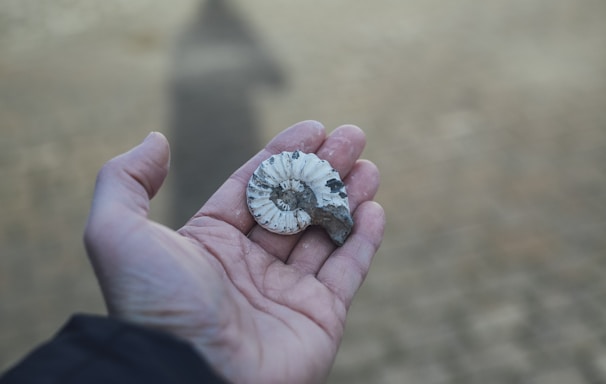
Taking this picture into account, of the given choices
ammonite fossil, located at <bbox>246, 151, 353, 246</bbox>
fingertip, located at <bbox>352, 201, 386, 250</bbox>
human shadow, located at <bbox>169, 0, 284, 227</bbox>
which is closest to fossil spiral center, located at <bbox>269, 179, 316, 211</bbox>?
ammonite fossil, located at <bbox>246, 151, 353, 246</bbox>

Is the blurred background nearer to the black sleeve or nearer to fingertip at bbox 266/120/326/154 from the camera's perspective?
fingertip at bbox 266/120/326/154

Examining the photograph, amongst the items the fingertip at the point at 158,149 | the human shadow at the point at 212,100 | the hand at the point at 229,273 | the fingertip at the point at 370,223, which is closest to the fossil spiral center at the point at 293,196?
the hand at the point at 229,273

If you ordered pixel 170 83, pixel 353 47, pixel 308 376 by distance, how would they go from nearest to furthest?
pixel 308 376
pixel 170 83
pixel 353 47

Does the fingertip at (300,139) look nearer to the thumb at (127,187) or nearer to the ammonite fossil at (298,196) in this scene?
the ammonite fossil at (298,196)

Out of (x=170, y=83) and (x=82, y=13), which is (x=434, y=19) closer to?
(x=170, y=83)

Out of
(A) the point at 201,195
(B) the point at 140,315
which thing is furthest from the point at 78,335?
(A) the point at 201,195

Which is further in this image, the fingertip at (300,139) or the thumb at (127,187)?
the fingertip at (300,139)
